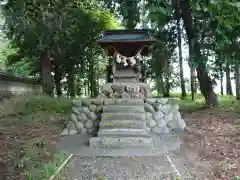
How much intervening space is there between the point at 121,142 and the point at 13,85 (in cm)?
1046

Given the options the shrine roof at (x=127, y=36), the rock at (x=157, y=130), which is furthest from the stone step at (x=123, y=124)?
the shrine roof at (x=127, y=36)

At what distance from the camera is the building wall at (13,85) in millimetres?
14320

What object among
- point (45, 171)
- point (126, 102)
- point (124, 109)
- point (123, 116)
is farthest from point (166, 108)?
point (45, 171)

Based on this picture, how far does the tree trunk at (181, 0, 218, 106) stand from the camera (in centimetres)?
974

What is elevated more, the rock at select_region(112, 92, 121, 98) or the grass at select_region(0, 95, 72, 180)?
the rock at select_region(112, 92, 121, 98)

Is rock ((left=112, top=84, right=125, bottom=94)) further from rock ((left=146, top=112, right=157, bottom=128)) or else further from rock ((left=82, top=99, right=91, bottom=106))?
rock ((left=146, top=112, right=157, bottom=128))

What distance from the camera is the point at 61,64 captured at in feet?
59.5

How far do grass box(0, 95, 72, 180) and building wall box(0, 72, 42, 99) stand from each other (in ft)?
5.96

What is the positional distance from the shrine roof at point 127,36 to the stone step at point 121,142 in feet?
12.0

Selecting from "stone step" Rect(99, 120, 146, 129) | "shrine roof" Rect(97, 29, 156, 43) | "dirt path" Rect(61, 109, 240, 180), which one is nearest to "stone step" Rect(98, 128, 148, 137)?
"stone step" Rect(99, 120, 146, 129)

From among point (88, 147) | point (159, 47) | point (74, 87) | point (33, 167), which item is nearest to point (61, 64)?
point (74, 87)

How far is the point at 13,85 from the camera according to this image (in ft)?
51.8

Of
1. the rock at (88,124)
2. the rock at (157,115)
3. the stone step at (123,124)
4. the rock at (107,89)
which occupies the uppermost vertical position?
the rock at (107,89)

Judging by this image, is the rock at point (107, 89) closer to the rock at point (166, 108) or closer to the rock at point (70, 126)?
the rock at point (70, 126)
